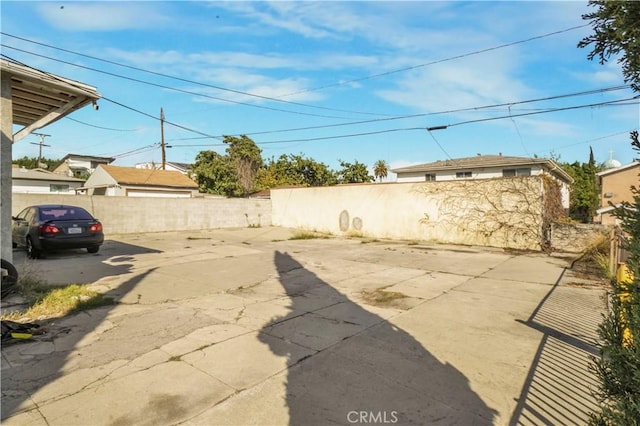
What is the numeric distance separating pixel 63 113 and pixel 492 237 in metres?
15.0

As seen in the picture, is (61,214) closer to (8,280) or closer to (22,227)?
(22,227)

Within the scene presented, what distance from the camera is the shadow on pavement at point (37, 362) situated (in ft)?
9.10

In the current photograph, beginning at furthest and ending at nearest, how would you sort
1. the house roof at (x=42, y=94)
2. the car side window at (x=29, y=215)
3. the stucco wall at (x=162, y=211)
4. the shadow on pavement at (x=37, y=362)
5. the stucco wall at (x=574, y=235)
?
1. the stucco wall at (x=162, y=211)
2. the stucco wall at (x=574, y=235)
3. the car side window at (x=29, y=215)
4. the house roof at (x=42, y=94)
5. the shadow on pavement at (x=37, y=362)

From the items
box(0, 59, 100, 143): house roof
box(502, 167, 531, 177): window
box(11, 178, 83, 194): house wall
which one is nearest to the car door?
box(0, 59, 100, 143): house roof

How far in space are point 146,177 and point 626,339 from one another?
31.3 meters

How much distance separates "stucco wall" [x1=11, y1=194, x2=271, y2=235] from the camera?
581 inches

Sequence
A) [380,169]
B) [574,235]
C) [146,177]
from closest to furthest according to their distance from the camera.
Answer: [574,235] < [146,177] < [380,169]

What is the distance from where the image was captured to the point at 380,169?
49.4 meters

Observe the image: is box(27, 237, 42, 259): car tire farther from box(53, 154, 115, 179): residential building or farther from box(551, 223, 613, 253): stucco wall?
box(53, 154, 115, 179): residential building

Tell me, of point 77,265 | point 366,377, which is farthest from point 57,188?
point 366,377

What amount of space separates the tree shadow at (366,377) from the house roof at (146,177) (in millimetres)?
26395

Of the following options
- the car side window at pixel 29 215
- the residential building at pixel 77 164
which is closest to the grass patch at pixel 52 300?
the car side window at pixel 29 215

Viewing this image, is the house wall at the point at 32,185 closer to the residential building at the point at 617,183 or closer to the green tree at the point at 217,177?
the green tree at the point at 217,177

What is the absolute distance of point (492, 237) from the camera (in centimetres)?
1464
